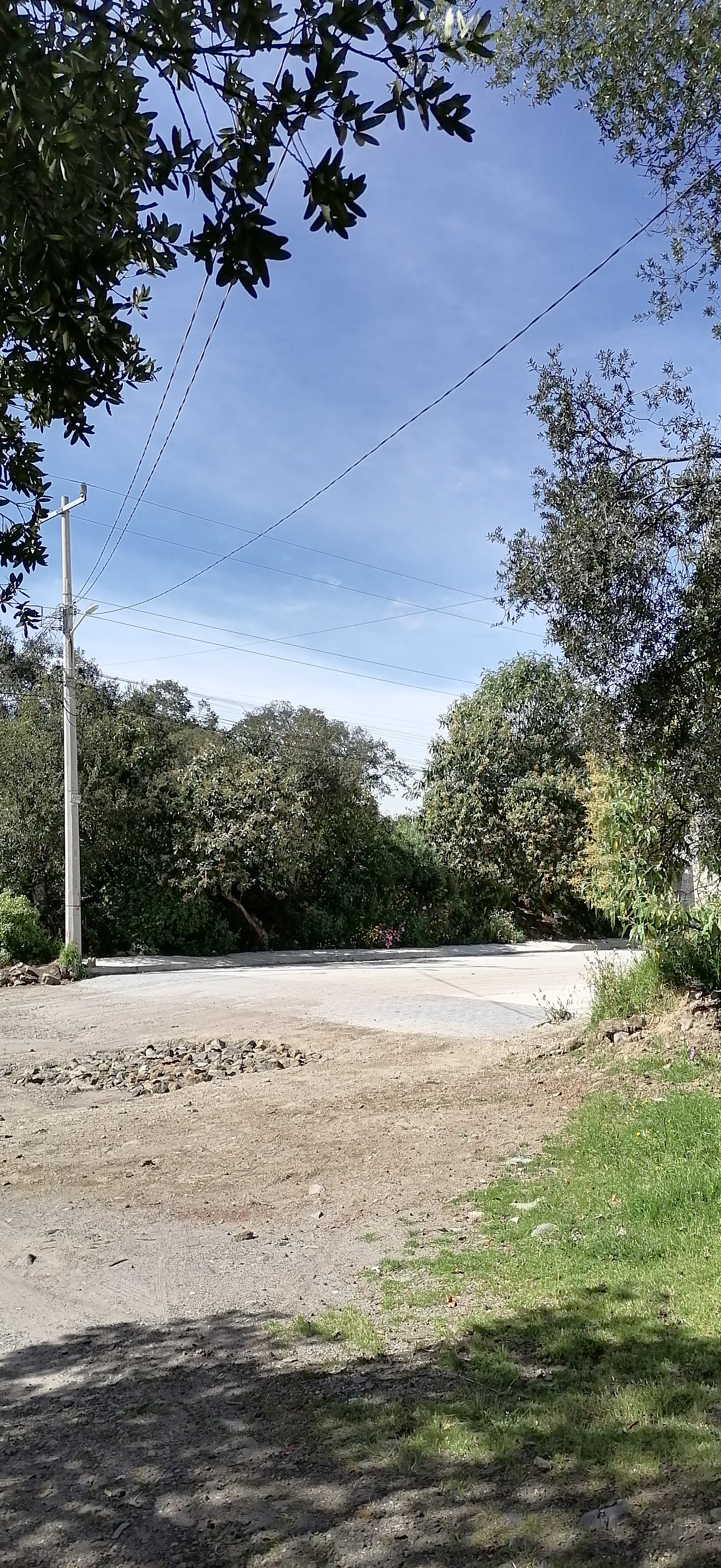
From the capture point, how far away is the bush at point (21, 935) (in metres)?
20.6

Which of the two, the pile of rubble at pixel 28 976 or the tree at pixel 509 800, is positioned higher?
the tree at pixel 509 800

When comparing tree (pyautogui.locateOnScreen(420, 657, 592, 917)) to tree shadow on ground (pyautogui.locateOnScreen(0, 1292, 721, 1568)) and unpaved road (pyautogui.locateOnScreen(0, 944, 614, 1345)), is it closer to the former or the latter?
unpaved road (pyautogui.locateOnScreen(0, 944, 614, 1345))

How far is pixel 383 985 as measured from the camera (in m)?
16.8

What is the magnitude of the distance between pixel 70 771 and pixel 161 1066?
37.4 feet

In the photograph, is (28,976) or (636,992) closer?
(636,992)

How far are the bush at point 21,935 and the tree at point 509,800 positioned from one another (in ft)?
41.6

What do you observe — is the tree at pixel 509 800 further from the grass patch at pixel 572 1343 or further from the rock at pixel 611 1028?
the grass patch at pixel 572 1343

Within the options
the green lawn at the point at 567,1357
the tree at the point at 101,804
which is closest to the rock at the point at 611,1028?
the green lawn at the point at 567,1357

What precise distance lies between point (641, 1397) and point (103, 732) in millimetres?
21226

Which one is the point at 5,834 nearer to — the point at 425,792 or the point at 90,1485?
the point at 425,792

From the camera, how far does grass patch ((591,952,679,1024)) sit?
9.09m

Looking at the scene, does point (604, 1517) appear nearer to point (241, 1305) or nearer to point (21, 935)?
point (241, 1305)

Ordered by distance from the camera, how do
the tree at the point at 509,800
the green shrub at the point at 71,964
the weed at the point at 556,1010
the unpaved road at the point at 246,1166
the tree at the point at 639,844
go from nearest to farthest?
the unpaved road at the point at 246,1166 → the tree at the point at 639,844 → the weed at the point at 556,1010 → the green shrub at the point at 71,964 → the tree at the point at 509,800

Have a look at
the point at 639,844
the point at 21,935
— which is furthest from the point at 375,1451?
the point at 21,935
